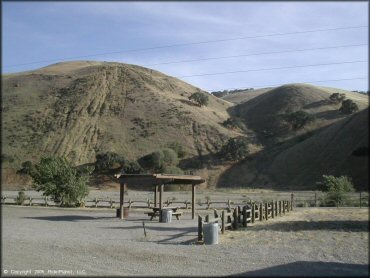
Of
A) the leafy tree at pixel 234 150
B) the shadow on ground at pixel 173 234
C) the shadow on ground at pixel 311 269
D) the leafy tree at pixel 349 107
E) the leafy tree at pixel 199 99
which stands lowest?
the shadow on ground at pixel 173 234

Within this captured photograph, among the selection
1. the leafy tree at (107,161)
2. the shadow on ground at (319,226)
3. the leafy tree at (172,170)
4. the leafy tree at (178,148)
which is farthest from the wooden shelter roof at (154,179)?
the leafy tree at (178,148)

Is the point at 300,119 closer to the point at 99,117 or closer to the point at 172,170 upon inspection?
the point at 172,170

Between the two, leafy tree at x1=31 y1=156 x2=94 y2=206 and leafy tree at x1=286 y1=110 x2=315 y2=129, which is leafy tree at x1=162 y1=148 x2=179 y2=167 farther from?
leafy tree at x1=31 y1=156 x2=94 y2=206

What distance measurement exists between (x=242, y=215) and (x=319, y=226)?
131 inches

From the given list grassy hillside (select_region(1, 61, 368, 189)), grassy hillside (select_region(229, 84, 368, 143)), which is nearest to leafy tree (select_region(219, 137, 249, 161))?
grassy hillside (select_region(1, 61, 368, 189))

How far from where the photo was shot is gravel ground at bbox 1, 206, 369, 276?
9.98 m

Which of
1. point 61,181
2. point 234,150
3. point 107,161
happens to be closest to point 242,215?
point 61,181

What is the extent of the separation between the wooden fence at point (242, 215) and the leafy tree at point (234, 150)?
4166cm

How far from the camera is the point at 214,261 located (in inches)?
449

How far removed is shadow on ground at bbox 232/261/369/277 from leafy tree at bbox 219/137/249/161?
58391 mm

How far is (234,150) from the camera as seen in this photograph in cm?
6925

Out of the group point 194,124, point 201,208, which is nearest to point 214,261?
point 201,208

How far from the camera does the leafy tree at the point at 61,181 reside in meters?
33.7

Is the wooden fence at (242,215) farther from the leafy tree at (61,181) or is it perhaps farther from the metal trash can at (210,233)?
the leafy tree at (61,181)
